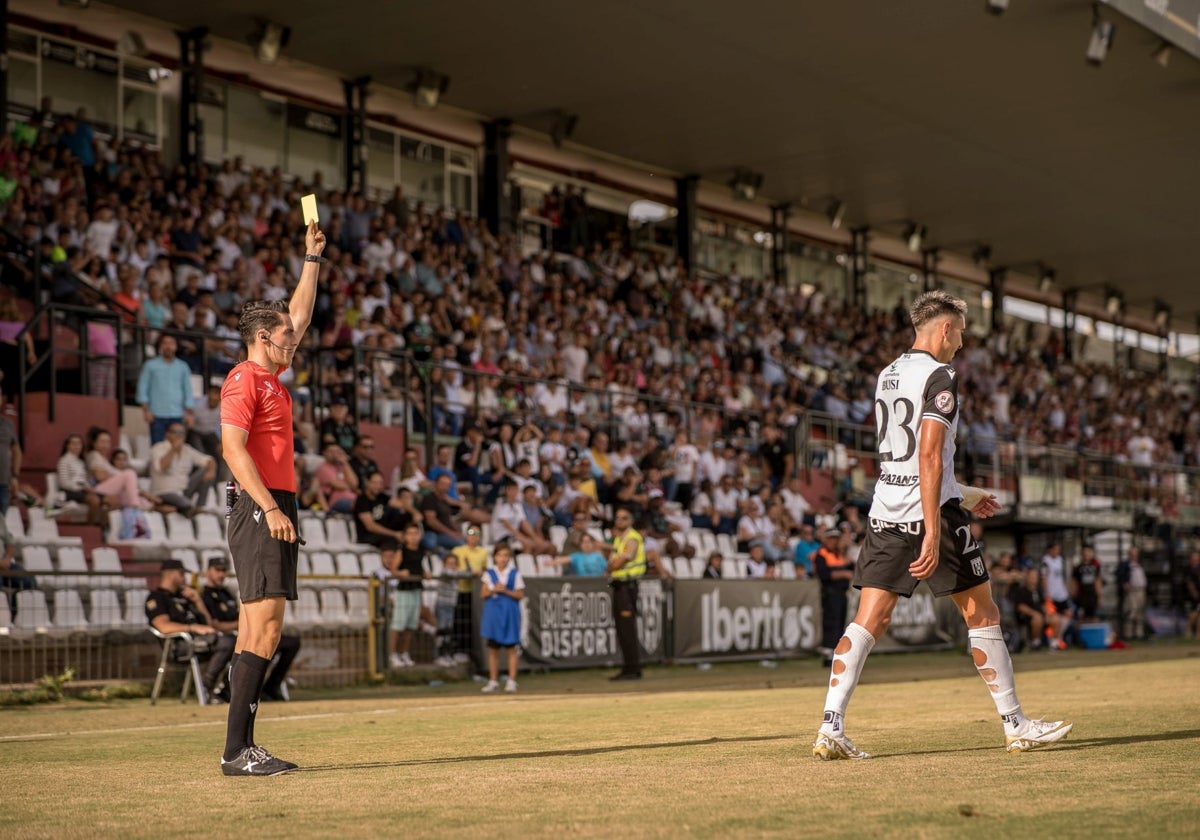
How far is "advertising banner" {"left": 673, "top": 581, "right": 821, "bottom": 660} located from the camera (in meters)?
20.3

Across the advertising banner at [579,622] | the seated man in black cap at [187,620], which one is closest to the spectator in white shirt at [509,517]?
the advertising banner at [579,622]

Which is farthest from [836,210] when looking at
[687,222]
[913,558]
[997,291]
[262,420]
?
[262,420]

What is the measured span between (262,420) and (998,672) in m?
3.60

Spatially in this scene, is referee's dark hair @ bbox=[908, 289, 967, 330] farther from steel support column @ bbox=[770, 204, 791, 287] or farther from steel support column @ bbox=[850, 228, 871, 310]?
steel support column @ bbox=[850, 228, 871, 310]

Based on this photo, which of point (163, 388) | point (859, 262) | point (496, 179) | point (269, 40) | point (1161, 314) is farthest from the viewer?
point (1161, 314)

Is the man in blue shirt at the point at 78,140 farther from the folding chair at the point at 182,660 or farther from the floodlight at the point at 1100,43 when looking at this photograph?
the floodlight at the point at 1100,43

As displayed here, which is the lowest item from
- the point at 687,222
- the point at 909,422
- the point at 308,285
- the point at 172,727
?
the point at 172,727

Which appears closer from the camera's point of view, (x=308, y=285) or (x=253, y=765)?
(x=253, y=765)

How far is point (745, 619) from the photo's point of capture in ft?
69.8

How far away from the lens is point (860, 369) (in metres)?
→ 34.4

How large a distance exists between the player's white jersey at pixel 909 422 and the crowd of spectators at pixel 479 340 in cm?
1174

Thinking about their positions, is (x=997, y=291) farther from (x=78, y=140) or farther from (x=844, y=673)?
(x=844, y=673)

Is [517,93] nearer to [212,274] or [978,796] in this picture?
[212,274]

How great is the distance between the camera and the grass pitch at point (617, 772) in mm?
5152
